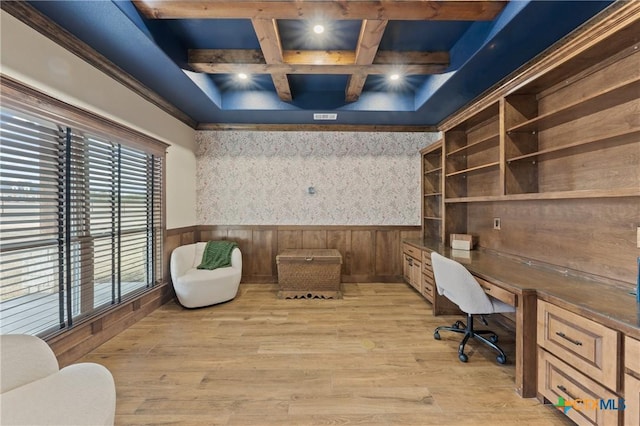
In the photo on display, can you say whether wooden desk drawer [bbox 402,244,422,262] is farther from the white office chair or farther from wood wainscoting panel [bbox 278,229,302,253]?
wood wainscoting panel [bbox 278,229,302,253]

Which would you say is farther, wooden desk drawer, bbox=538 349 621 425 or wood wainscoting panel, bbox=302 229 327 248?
wood wainscoting panel, bbox=302 229 327 248

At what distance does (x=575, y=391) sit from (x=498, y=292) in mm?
671

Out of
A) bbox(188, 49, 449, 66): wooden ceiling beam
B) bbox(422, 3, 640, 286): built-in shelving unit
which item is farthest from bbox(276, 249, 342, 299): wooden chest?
bbox(188, 49, 449, 66): wooden ceiling beam

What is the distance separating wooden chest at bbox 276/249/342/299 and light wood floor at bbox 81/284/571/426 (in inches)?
21.4

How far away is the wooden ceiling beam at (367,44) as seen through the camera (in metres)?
2.24

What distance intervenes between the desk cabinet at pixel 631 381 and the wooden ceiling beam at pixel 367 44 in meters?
2.43

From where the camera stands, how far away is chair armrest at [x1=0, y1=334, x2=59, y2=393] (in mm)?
1083

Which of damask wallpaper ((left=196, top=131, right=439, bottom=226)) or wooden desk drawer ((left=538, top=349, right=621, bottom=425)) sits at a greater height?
damask wallpaper ((left=196, top=131, right=439, bottom=226))

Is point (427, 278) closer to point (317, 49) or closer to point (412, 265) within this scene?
point (412, 265)

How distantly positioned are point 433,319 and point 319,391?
174cm

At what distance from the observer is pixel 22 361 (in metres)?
1.13

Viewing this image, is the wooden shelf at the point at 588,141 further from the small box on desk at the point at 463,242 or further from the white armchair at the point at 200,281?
the white armchair at the point at 200,281

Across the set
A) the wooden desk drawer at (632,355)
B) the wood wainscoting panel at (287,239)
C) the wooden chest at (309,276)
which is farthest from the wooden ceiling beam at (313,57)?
the wooden desk drawer at (632,355)

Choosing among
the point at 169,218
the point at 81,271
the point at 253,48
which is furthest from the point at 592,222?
the point at 169,218
